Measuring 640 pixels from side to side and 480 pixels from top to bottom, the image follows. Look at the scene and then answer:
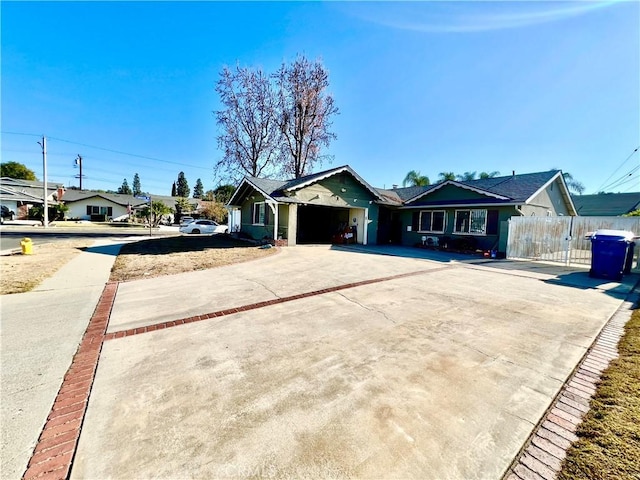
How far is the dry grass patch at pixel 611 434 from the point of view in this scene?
168 cm

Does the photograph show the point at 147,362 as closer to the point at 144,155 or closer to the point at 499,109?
the point at 499,109

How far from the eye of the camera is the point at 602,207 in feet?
88.2

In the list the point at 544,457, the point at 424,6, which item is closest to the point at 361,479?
the point at 544,457

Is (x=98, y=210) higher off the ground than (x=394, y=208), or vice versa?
(x=394, y=208)

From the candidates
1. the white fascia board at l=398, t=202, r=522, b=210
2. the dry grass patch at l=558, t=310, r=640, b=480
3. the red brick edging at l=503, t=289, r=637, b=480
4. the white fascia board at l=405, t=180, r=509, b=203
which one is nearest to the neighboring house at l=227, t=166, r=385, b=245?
the white fascia board at l=398, t=202, r=522, b=210

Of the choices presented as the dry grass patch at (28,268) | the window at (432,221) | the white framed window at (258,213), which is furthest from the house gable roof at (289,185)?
the dry grass patch at (28,268)

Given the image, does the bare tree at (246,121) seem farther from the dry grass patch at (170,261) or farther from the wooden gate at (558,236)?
the wooden gate at (558,236)

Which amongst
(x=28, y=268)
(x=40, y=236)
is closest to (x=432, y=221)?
(x=28, y=268)

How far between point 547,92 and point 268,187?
13635 mm

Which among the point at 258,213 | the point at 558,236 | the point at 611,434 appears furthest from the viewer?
the point at 258,213

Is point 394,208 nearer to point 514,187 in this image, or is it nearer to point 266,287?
point 514,187

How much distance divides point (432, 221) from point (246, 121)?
779 inches

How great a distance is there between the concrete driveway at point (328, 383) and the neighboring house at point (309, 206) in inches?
362

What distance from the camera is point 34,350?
3.35 metres
